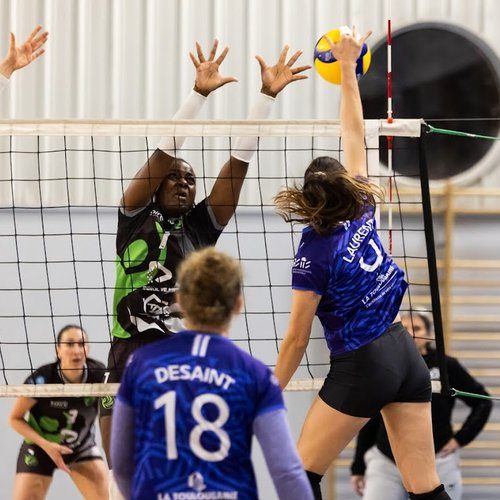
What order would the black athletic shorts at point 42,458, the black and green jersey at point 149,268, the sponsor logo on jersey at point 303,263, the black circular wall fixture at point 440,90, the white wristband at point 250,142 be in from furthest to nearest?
1. the black circular wall fixture at point 440,90
2. the black athletic shorts at point 42,458
3. the white wristband at point 250,142
4. the black and green jersey at point 149,268
5. the sponsor logo on jersey at point 303,263

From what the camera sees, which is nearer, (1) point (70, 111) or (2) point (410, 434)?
(2) point (410, 434)

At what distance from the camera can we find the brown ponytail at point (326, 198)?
3742 mm

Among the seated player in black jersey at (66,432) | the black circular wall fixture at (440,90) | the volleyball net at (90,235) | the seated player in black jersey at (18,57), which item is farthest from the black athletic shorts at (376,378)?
the black circular wall fixture at (440,90)

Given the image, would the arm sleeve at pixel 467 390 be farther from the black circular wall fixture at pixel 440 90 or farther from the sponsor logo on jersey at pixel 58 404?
the sponsor logo on jersey at pixel 58 404

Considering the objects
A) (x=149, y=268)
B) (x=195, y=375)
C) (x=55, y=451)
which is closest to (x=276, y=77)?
(x=149, y=268)

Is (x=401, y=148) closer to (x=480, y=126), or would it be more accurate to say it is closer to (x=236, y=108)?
(x=480, y=126)

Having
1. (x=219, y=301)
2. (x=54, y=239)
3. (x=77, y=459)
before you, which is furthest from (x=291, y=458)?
(x=54, y=239)

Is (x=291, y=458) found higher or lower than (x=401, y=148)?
lower

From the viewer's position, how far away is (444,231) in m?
8.05

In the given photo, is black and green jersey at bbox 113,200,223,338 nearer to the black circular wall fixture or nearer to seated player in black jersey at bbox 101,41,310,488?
seated player in black jersey at bbox 101,41,310,488

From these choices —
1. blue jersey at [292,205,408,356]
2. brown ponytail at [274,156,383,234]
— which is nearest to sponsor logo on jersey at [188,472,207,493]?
blue jersey at [292,205,408,356]

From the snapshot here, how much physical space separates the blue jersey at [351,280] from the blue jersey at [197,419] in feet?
3.58

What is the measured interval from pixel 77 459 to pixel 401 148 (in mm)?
3296

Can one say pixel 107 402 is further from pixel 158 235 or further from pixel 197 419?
pixel 197 419
